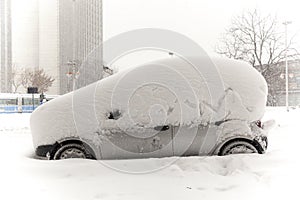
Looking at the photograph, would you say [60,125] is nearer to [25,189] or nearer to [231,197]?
[25,189]

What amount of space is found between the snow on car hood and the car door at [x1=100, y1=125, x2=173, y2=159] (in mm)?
65

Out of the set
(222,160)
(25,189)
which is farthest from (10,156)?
(222,160)

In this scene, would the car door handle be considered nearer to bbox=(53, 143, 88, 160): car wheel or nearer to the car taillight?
bbox=(53, 143, 88, 160): car wheel

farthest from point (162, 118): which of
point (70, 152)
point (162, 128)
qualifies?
point (70, 152)

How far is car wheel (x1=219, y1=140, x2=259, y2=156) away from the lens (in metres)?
2.69

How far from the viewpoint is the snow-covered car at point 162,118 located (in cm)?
266

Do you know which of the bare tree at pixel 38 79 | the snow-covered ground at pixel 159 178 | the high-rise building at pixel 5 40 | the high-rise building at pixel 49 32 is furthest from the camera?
the bare tree at pixel 38 79

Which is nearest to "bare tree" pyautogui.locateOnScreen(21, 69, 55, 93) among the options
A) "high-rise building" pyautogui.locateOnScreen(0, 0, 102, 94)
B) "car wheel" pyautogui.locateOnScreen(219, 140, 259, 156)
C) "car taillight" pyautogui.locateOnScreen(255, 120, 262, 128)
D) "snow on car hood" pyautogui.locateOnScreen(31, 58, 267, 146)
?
"high-rise building" pyautogui.locateOnScreen(0, 0, 102, 94)

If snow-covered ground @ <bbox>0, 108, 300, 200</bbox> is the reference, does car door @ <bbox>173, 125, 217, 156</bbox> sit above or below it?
above

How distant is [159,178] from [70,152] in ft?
3.61

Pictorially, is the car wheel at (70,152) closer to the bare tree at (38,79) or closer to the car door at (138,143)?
the car door at (138,143)

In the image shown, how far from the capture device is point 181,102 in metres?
2.68

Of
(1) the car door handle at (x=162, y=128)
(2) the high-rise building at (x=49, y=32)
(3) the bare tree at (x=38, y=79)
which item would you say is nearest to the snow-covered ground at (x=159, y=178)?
(1) the car door handle at (x=162, y=128)

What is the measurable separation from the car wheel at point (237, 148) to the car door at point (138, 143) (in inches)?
22.3
